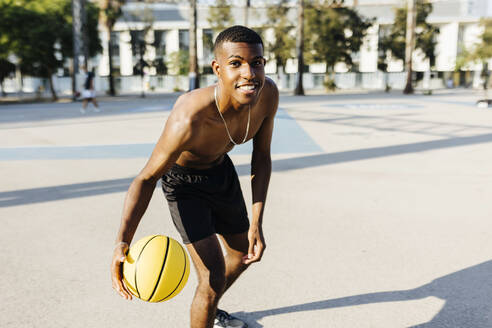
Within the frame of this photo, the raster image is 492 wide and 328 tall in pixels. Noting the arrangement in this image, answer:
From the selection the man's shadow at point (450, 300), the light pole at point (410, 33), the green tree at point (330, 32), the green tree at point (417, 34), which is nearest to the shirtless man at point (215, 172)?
the man's shadow at point (450, 300)

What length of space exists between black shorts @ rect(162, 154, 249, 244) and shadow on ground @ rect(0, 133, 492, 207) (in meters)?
3.97

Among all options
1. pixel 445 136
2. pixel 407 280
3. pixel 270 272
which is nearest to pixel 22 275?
pixel 270 272

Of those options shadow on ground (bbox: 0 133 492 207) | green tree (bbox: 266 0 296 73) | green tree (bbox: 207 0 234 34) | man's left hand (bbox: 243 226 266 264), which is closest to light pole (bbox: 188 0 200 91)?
shadow on ground (bbox: 0 133 492 207)

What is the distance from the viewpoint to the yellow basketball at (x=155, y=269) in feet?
7.56

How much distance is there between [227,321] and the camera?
3023 mm

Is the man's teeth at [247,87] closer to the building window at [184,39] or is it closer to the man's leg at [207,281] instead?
the man's leg at [207,281]

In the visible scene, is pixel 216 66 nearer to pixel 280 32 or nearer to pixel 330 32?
pixel 330 32

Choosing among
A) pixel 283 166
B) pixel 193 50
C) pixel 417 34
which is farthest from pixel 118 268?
pixel 417 34

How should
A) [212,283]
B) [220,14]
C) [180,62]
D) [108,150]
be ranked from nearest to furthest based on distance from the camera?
1. [212,283]
2. [108,150]
3. [220,14]
4. [180,62]

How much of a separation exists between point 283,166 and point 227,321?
16.9ft

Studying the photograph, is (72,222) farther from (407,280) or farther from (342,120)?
(342,120)

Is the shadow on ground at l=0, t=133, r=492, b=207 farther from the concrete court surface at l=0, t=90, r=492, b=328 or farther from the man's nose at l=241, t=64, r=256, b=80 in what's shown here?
the man's nose at l=241, t=64, r=256, b=80

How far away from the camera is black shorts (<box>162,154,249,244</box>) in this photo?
2.60 metres

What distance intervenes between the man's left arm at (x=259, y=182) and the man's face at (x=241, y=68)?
43cm
